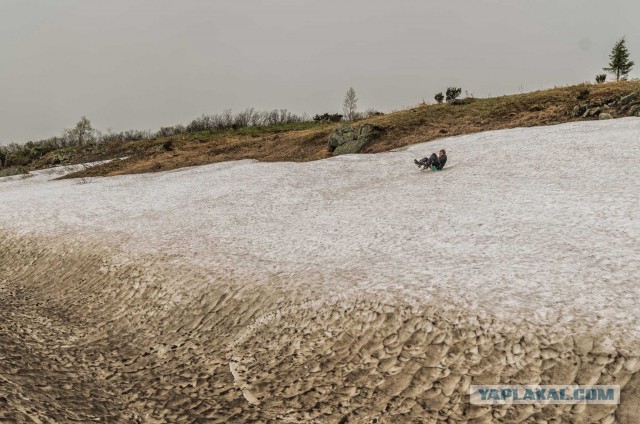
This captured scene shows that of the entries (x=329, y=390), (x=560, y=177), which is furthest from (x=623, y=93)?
(x=329, y=390)

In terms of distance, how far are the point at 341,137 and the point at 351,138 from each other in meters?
1.35

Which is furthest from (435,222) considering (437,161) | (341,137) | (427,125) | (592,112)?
(427,125)

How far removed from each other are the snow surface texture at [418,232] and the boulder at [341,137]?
1452cm

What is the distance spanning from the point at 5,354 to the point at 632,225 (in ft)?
73.6

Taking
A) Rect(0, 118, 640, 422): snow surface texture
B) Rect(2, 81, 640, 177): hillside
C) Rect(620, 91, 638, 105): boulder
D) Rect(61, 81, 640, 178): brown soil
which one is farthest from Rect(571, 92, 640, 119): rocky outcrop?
Rect(0, 118, 640, 422): snow surface texture

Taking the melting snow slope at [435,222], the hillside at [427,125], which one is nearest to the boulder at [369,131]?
the hillside at [427,125]

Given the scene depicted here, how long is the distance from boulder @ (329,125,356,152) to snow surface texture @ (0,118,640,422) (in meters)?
14.5

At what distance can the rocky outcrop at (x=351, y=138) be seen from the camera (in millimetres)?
47000

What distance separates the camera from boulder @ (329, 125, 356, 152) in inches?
1924

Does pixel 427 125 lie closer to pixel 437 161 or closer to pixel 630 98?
pixel 630 98

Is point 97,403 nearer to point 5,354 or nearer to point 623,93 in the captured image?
point 5,354

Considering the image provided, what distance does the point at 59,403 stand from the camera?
8578 mm

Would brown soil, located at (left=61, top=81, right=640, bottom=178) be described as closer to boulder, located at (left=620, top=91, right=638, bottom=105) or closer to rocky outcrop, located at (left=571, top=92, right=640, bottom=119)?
rocky outcrop, located at (left=571, top=92, right=640, bottom=119)

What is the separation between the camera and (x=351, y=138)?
49.1 metres
